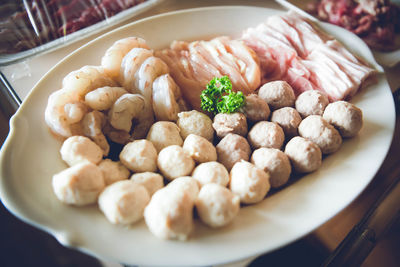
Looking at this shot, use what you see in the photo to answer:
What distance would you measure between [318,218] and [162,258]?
64 cm

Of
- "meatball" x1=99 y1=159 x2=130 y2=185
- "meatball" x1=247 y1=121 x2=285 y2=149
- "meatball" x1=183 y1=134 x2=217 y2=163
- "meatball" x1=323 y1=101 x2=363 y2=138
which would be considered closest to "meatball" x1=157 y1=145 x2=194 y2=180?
"meatball" x1=183 y1=134 x2=217 y2=163

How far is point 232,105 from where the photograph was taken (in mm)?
1563

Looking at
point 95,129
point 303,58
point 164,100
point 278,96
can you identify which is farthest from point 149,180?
point 303,58

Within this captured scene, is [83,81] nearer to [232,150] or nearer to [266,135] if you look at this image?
[232,150]

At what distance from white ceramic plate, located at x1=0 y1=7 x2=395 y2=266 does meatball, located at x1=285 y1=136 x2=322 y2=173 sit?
0.16 ft

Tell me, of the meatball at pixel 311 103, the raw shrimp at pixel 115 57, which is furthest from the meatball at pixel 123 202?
the meatball at pixel 311 103

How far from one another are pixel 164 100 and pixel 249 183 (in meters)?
0.66

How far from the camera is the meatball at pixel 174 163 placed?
1345 millimetres

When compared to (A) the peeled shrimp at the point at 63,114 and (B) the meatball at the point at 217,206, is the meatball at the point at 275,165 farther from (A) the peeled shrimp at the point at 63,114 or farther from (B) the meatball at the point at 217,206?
(A) the peeled shrimp at the point at 63,114

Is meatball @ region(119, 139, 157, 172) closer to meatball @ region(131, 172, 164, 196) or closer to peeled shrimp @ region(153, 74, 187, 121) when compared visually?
meatball @ region(131, 172, 164, 196)

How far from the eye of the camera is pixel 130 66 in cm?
164

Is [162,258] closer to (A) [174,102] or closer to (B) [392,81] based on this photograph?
(A) [174,102]

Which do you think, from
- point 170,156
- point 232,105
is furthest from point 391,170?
point 170,156

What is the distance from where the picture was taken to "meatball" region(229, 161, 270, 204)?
1.25 m
